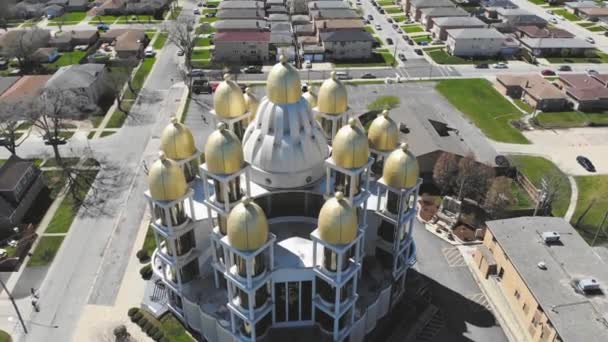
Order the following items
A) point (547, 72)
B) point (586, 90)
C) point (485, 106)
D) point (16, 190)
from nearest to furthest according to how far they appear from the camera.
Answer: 1. point (16, 190)
2. point (485, 106)
3. point (586, 90)
4. point (547, 72)

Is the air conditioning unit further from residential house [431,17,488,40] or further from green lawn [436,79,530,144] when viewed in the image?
residential house [431,17,488,40]

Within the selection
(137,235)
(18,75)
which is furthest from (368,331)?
(18,75)

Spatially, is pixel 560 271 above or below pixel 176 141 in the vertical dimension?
below

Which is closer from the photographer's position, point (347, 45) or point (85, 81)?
point (85, 81)

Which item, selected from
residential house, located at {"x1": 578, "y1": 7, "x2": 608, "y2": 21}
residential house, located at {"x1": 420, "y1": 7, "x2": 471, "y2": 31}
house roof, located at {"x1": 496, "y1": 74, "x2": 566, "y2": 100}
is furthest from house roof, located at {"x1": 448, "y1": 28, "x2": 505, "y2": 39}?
residential house, located at {"x1": 578, "y1": 7, "x2": 608, "y2": 21}

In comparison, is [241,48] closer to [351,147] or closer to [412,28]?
[412,28]

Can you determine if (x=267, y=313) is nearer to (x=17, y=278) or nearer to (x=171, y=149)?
(x=171, y=149)

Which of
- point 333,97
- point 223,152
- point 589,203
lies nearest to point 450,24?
point 589,203
